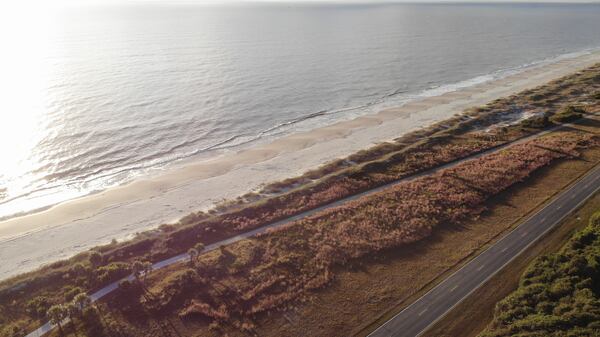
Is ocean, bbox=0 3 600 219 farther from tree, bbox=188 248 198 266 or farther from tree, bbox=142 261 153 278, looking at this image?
tree, bbox=188 248 198 266

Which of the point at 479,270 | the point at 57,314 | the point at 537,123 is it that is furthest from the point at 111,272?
the point at 537,123

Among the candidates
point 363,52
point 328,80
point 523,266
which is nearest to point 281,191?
point 523,266

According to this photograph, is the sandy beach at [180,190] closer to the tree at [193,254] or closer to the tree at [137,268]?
the tree at [137,268]

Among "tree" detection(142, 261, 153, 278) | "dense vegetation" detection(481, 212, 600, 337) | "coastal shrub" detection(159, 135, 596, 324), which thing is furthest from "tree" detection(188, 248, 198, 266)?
"dense vegetation" detection(481, 212, 600, 337)

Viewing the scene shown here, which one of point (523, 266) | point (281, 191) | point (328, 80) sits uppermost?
point (328, 80)

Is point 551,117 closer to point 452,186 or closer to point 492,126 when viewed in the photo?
point 492,126

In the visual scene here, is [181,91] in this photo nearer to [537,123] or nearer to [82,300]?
[82,300]

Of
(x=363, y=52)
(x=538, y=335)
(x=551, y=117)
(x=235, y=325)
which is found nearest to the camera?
(x=538, y=335)
